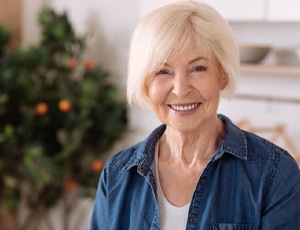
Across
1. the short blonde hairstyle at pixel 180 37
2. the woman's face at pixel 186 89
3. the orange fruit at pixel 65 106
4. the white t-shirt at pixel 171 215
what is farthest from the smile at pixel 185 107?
the orange fruit at pixel 65 106

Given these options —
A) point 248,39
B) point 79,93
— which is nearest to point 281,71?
point 248,39

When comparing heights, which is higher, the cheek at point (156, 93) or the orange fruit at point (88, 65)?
the cheek at point (156, 93)

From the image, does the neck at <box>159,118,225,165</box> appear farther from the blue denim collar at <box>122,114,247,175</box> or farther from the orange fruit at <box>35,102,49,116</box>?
the orange fruit at <box>35,102,49,116</box>

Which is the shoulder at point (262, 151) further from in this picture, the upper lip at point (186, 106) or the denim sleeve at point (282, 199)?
the upper lip at point (186, 106)

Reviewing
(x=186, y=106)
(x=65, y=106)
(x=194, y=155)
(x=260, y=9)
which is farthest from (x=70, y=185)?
(x=186, y=106)

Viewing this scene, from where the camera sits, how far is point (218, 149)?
63.0 inches

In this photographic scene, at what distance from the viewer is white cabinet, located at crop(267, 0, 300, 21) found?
2.98 meters

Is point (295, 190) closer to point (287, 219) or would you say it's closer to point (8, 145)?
point (287, 219)

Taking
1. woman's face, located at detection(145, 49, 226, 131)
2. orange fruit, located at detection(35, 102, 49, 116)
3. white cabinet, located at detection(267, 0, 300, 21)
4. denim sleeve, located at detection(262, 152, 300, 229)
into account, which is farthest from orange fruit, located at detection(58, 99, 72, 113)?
denim sleeve, located at detection(262, 152, 300, 229)

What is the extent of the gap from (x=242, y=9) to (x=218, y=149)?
170 cm

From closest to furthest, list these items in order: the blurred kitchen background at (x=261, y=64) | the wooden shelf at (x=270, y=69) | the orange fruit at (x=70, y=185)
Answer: the wooden shelf at (x=270, y=69) → the blurred kitchen background at (x=261, y=64) → the orange fruit at (x=70, y=185)

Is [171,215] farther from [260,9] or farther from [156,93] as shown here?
[260,9]

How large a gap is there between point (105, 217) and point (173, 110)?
1.20 ft

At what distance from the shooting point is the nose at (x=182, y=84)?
153 centimetres
